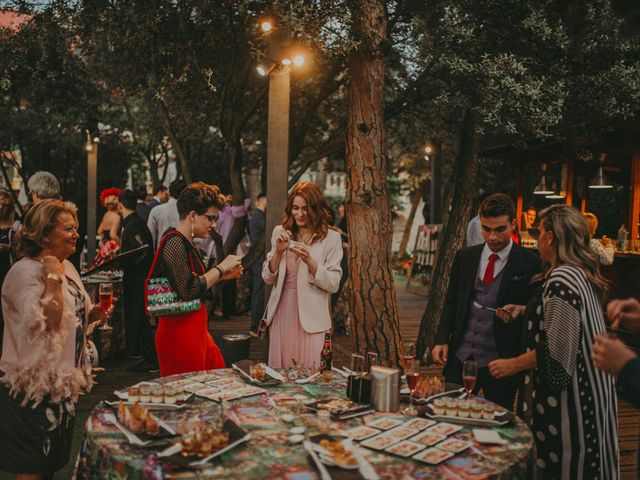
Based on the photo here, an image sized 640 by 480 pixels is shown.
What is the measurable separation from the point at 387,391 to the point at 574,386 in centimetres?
88

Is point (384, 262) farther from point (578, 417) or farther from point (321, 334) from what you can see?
point (578, 417)

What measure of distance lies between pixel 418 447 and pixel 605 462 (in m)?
1.15

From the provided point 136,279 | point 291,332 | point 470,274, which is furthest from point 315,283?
point 136,279

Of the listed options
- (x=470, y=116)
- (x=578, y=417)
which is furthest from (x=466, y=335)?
(x=470, y=116)

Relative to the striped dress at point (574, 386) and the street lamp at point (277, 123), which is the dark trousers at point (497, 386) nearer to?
the striped dress at point (574, 386)

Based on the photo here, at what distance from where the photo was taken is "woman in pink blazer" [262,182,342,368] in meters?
4.09

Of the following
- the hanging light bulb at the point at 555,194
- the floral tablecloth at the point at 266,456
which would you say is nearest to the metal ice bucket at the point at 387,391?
the floral tablecloth at the point at 266,456

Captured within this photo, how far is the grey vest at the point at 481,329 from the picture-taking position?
3.65 m

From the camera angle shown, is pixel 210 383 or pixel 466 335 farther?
pixel 466 335

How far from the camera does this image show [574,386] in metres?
2.89

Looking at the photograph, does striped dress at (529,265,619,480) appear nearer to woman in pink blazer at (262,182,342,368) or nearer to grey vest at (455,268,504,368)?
grey vest at (455,268,504,368)

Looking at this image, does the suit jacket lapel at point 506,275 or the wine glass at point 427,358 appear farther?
the wine glass at point 427,358

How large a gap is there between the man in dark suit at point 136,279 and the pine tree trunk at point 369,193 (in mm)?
2382

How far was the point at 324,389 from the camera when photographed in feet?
10.2
